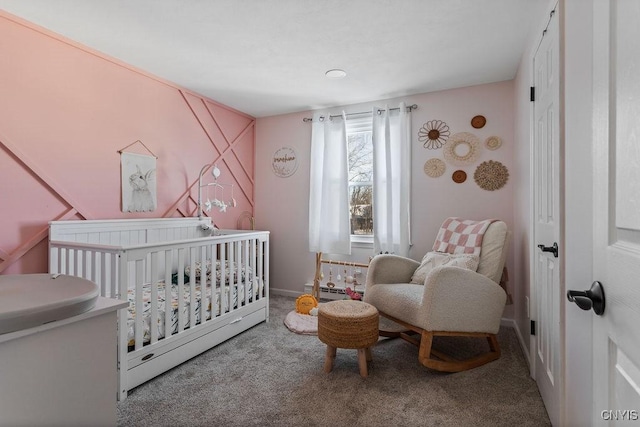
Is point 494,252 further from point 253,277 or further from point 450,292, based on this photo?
point 253,277

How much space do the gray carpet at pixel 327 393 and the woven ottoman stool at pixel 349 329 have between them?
0.13 meters

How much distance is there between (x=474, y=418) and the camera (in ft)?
5.12

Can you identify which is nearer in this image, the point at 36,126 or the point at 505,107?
the point at 36,126

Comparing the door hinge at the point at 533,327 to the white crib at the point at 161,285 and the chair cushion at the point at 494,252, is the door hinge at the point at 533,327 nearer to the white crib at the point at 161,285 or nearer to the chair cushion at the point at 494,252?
the chair cushion at the point at 494,252

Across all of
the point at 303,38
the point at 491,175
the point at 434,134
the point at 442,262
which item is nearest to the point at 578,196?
the point at 442,262

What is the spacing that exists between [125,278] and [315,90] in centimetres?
231

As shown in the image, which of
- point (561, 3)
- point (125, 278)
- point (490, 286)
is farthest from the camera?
point (490, 286)

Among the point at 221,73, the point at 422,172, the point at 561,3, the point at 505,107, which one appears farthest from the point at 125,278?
the point at 505,107

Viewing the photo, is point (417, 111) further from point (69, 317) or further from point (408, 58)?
point (69, 317)

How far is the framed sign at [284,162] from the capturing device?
3.81 metres

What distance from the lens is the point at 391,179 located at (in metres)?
3.24

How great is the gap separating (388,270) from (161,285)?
179cm

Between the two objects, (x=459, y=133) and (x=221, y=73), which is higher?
(x=221, y=73)

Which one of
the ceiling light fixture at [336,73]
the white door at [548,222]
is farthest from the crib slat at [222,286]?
the white door at [548,222]
